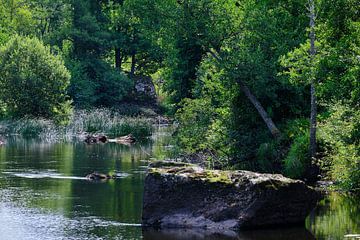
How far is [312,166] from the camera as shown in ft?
106

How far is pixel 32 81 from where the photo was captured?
2525 inches

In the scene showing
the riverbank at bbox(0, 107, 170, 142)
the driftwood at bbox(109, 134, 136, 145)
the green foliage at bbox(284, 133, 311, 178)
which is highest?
the riverbank at bbox(0, 107, 170, 142)

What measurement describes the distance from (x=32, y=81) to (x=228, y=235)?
4514 cm

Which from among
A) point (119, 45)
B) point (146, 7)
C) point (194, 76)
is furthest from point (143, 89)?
point (146, 7)

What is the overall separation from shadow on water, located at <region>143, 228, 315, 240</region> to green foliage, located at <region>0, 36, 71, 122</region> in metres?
42.3

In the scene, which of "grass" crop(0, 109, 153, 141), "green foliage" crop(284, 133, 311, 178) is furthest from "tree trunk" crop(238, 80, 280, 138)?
"grass" crop(0, 109, 153, 141)

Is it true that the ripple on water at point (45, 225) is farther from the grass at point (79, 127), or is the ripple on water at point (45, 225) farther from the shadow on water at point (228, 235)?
the grass at point (79, 127)

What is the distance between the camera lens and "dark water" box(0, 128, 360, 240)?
21.7m

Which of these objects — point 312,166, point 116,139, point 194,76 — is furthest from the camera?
point 116,139

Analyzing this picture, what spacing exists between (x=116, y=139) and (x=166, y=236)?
3465 cm

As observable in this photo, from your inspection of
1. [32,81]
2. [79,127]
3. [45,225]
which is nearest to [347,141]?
[45,225]

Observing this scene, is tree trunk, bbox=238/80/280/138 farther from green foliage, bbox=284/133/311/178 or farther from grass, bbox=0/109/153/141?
grass, bbox=0/109/153/141

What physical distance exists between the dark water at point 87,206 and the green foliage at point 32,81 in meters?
21.9

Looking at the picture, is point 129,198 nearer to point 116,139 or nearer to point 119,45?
point 116,139
